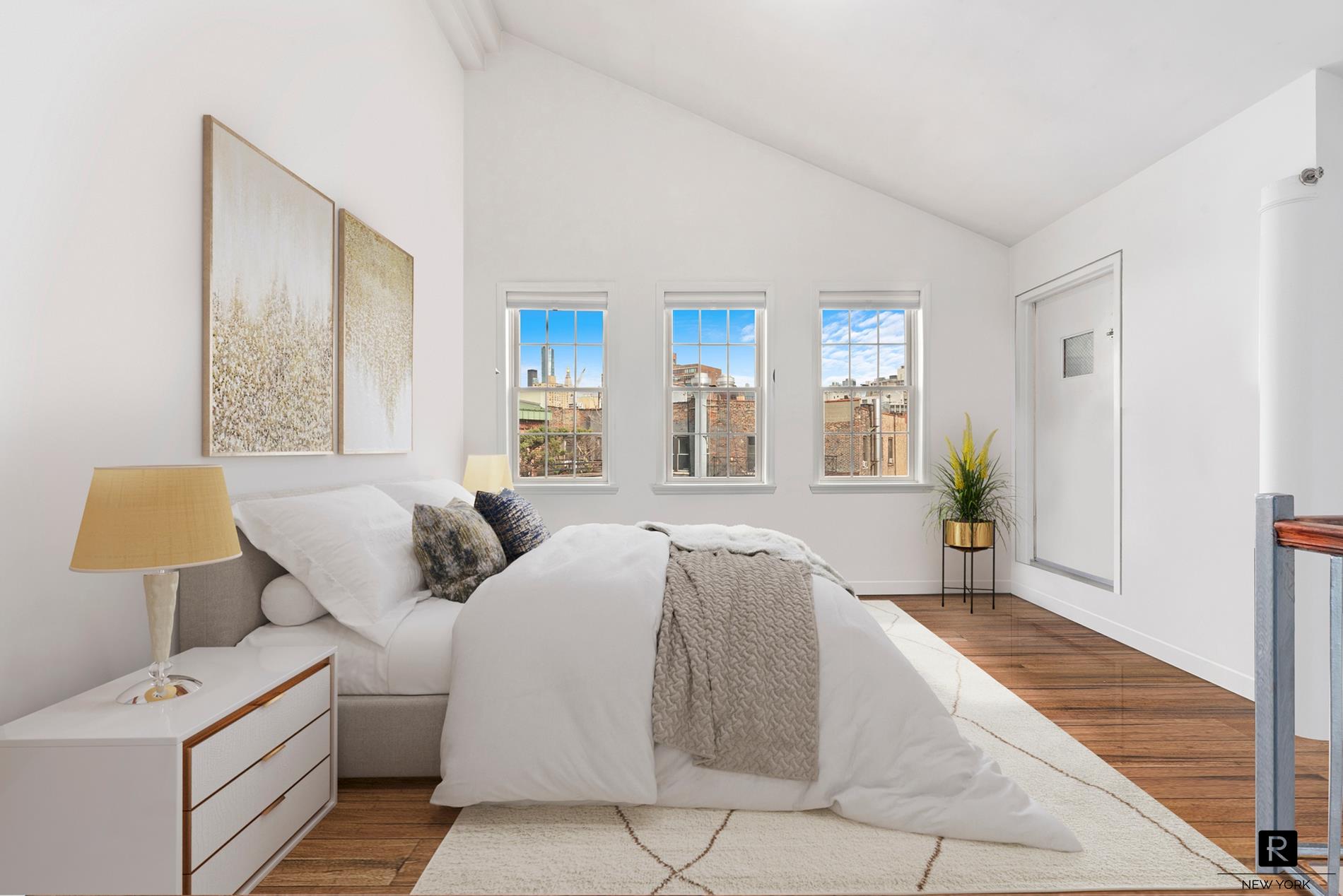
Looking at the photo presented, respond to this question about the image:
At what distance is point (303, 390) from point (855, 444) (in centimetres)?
355

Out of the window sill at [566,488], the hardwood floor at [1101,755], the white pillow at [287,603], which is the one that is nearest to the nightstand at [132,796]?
the hardwood floor at [1101,755]

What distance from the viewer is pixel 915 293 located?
187 inches

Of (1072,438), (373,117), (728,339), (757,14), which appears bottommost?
(1072,438)

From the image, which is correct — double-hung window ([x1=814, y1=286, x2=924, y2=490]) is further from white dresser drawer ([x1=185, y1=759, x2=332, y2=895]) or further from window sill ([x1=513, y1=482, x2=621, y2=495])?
white dresser drawer ([x1=185, y1=759, x2=332, y2=895])

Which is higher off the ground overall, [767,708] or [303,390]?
[303,390]

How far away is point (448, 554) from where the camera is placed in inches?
93.6

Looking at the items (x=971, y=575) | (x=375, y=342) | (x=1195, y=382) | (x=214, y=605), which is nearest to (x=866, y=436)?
(x=971, y=575)

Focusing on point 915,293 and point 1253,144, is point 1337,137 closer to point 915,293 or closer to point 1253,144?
point 1253,144

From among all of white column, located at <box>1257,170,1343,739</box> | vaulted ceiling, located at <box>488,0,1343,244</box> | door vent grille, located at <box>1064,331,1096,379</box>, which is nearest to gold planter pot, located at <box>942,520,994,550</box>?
door vent grille, located at <box>1064,331,1096,379</box>

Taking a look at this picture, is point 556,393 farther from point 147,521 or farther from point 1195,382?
point 1195,382

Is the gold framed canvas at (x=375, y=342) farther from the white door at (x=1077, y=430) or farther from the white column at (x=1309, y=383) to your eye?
the white door at (x=1077, y=430)

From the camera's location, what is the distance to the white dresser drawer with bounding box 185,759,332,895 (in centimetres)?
140

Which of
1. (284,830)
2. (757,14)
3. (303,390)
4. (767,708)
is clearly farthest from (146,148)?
(757,14)

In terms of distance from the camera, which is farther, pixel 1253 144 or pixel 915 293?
pixel 915 293
